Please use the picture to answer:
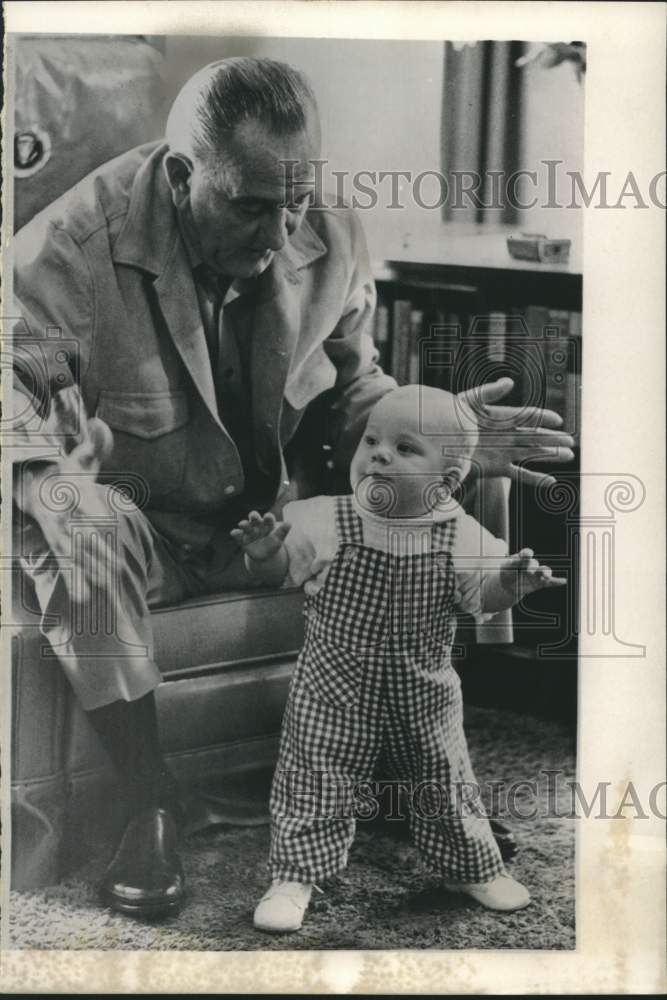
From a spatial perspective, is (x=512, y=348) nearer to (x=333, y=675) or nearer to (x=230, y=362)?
(x=230, y=362)

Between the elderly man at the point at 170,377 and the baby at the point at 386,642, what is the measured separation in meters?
0.07

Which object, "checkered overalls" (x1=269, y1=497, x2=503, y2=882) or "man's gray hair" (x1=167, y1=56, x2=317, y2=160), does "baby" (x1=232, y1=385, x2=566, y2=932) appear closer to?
"checkered overalls" (x1=269, y1=497, x2=503, y2=882)

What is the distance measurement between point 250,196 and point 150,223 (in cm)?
16

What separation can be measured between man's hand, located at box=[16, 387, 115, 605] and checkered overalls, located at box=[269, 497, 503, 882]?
13.8 inches

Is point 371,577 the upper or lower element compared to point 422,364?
lower

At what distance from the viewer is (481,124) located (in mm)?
1657

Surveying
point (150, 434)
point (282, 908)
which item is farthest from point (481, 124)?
point (282, 908)

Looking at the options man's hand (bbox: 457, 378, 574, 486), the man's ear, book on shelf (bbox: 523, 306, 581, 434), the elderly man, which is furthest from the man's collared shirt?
book on shelf (bbox: 523, 306, 581, 434)

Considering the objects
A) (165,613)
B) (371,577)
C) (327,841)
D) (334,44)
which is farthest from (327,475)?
(334,44)

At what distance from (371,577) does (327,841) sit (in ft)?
1.39

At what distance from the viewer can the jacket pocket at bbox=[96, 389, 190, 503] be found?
1609mm

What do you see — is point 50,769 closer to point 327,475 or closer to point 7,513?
point 7,513

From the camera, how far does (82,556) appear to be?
1615mm

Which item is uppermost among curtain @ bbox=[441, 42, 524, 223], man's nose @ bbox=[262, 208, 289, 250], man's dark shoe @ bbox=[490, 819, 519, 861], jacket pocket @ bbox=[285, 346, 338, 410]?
curtain @ bbox=[441, 42, 524, 223]
